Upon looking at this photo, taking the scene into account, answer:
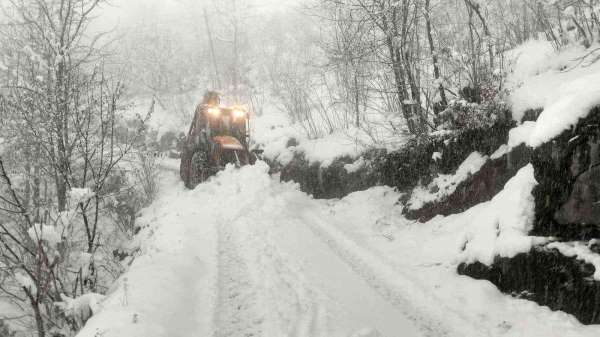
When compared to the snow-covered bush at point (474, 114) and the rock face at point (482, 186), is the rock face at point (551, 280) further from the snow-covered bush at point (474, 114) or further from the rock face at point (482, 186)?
the snow-covered bush at point (474, 114)

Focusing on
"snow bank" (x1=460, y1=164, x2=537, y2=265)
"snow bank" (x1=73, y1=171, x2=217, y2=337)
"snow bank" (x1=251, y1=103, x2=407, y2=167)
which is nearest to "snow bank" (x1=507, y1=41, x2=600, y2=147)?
"snow bank" (x1=460, y1=164, x2=537, y2=265)

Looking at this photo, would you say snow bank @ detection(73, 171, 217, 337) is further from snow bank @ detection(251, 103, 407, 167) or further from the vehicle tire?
the vehicle tire

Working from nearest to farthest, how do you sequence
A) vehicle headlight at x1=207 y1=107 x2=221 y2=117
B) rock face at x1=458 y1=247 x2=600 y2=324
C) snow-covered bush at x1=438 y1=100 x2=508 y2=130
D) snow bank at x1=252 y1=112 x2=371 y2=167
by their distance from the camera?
rock face at x1=458 y1=247 x2=600 y2=324 → snow-covered bush at x1=438 y1=100 x2=508 y2=130 → snow bank at x1=252 y1=112 x2=371 y2=167 → vehicle headlight at x1=207 y1=107 x2=221 y2=117

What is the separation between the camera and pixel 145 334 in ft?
15.0

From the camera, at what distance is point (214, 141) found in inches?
603

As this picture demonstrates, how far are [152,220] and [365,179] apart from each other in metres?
6.48

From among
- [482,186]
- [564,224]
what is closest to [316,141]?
[482,186]

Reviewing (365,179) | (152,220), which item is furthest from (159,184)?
(365,179)

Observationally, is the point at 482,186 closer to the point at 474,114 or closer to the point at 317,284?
the point at 474,114

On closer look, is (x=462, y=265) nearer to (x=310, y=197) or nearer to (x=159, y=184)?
(x=310, y=197)

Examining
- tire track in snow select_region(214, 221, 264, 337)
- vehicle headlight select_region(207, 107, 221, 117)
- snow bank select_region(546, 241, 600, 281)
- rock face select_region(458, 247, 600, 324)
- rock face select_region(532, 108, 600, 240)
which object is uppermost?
vehicle headlight select_region(207, 107, 221, 117)

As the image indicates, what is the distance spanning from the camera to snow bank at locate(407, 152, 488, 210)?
25.9 ft

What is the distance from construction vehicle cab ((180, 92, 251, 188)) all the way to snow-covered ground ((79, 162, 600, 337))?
488cm

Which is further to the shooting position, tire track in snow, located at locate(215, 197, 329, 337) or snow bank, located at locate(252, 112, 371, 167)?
snow bank, located at locate(252, 112, 371, 167)
